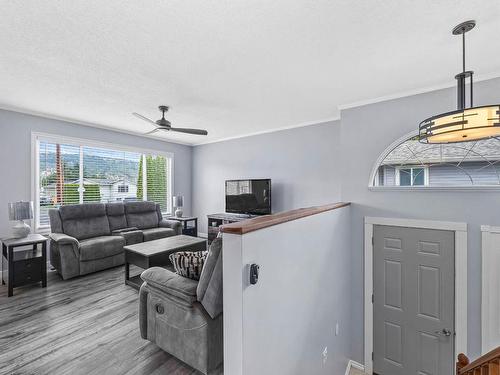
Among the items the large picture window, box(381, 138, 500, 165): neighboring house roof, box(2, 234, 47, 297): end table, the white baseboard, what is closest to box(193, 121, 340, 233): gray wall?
the large picture window

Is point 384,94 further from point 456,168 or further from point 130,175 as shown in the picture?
point 130,175

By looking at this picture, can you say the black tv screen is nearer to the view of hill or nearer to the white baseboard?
the view of hill

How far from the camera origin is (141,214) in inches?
209

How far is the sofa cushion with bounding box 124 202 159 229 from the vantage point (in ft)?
16.7

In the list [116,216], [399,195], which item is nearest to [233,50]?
[399,195]

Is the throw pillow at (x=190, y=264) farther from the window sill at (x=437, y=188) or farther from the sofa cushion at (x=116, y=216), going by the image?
the sofa cushion at (x=116, y=216)

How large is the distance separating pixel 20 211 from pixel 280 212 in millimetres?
3702

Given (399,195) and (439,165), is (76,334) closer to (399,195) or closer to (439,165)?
(399,195)

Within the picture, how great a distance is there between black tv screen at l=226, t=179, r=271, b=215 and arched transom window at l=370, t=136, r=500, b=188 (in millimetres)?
2352

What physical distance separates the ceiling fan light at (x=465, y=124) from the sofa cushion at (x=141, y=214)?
5165 millimetres

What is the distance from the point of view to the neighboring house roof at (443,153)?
235cm

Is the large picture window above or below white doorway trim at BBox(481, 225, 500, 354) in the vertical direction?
above

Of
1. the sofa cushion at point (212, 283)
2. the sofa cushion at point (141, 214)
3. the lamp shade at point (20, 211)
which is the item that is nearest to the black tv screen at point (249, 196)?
the sofa cushion at point (141, 214)

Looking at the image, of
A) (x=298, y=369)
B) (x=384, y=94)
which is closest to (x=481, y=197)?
(x=384, y=94)
